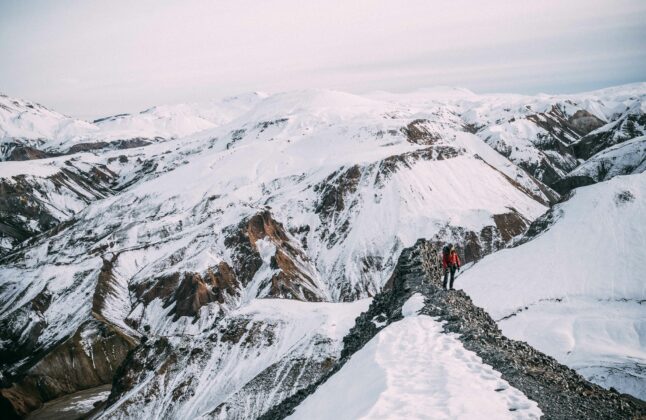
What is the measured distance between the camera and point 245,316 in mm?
92562

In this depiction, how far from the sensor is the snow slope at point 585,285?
198 ft

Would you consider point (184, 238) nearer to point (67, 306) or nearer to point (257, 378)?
point (67, 306)

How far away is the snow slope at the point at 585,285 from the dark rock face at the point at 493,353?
130 ft

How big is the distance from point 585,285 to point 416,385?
89.6 metres

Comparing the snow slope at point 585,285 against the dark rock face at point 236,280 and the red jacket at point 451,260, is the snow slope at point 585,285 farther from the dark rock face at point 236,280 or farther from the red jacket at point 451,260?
the dark rock face at point 236,280

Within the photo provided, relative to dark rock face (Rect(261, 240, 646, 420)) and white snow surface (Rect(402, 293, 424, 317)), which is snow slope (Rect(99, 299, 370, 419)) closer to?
dark rock face (Rect(261, 240, 646, 420))

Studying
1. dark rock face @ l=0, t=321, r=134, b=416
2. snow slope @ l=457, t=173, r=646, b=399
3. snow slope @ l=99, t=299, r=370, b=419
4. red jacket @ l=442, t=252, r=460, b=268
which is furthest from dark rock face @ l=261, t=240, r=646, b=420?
dark rock face @ l=0, t=321, r=134, b=416

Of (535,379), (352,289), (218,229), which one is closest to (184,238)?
(218,229)

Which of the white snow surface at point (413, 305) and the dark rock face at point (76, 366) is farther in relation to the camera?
the dark rock face at point (76, 366)

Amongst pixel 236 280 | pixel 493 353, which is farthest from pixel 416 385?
pixel 236 280

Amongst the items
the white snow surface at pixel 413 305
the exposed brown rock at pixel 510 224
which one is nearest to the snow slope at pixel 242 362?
the white snow surface at pixel 413 305

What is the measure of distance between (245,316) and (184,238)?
9517 cm

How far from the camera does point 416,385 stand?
15.0 meters

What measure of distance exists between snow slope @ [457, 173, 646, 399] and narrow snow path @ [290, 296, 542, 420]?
148 ft
